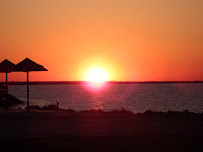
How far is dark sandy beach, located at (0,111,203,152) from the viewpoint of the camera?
9.72m

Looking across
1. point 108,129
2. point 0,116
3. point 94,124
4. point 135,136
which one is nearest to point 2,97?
point 0,116

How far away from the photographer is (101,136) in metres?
10.5

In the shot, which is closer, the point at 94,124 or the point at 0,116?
the point at 94,124

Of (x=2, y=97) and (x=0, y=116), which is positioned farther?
(x=2, y=97)

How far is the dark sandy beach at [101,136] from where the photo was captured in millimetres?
9719

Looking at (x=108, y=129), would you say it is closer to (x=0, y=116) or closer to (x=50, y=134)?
(x=50, y=134)

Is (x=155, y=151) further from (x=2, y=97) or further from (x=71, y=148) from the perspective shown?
(x=2, y=97)

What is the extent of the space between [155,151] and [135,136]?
1104mm

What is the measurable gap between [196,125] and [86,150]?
5.10 m

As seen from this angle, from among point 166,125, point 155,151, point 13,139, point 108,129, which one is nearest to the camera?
point 155,151

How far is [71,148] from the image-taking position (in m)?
9.60

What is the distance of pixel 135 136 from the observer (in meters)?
10.5

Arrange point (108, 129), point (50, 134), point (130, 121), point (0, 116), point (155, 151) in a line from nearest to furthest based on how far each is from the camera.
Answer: point (155, 151) < point (50, 134) < point (108, 129) < point (130, 121) < point (0, 116)

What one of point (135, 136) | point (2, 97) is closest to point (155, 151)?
point (135, 136)
